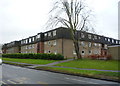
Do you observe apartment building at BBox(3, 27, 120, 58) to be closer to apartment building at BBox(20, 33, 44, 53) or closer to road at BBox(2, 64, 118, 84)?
apartment building at BBox(20, 33, 44, 53)

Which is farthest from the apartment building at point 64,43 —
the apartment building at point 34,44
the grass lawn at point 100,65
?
the grass lawn at point 100,65

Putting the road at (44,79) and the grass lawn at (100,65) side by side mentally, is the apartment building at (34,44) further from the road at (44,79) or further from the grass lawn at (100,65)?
the road at (44,79)

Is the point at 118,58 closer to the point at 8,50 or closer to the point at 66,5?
the point at 66,5

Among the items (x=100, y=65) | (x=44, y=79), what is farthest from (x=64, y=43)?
(x=44, y=79)

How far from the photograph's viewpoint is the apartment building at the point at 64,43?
38.9 metres

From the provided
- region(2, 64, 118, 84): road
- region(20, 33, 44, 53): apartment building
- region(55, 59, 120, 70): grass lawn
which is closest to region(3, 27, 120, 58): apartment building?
region(20, 33, 44, 53): apartment building

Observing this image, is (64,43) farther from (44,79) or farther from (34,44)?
(44,79)

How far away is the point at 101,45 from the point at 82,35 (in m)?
12.6

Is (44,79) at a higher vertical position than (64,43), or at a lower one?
lower

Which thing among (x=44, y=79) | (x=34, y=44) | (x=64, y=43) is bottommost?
(x=44, y=79)

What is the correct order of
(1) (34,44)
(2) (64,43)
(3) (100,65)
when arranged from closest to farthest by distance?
(3) (100,65) → (2) (64,43) → (1) (34,44)

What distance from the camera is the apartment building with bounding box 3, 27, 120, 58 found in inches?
1530

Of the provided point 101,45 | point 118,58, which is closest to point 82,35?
point 101,45

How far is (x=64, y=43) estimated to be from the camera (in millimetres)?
38844
